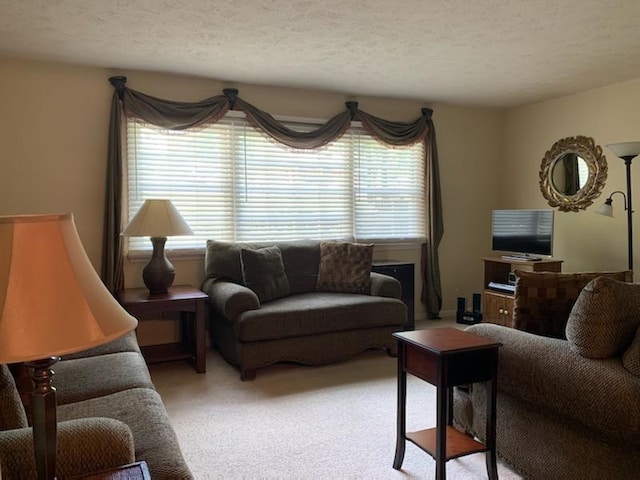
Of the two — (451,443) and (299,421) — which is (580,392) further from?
(299,421)

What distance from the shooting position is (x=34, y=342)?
0.98m

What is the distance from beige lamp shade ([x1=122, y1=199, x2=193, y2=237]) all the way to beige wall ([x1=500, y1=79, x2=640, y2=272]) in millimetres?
3858

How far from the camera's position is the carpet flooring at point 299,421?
240 centimetres

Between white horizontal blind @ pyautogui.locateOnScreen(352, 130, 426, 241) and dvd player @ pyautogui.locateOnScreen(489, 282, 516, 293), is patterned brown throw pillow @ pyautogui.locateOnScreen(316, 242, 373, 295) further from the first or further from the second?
dvd player @ pyautogui.locateOnScreen(489, 282, 516, 293)

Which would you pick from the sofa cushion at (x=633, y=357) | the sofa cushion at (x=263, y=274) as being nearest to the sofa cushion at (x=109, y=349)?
the sofa cushion at (x=263, y=274)

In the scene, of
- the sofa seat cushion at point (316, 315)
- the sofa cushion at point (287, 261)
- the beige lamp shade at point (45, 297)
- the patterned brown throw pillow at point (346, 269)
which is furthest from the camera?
the patterned brown throw pillow at point (346, 269)

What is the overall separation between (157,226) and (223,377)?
1241mm

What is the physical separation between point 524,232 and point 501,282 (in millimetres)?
575

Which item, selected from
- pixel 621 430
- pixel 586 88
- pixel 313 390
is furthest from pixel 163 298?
pixel 586 88

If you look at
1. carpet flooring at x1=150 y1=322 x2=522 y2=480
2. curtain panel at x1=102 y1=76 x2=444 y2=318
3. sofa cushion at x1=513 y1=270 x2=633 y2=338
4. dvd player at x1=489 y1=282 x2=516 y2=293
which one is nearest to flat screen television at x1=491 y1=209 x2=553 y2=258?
dvd player at x1=489 y1=282 x2=516 y2=293

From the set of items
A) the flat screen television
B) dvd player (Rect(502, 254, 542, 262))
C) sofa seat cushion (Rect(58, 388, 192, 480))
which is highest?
the flat screen television

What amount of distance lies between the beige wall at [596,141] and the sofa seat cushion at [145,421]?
443cm

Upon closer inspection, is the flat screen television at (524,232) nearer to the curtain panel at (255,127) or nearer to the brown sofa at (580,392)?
the curtain panel at (255,127)

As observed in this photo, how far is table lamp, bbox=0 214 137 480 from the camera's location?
986 mm
